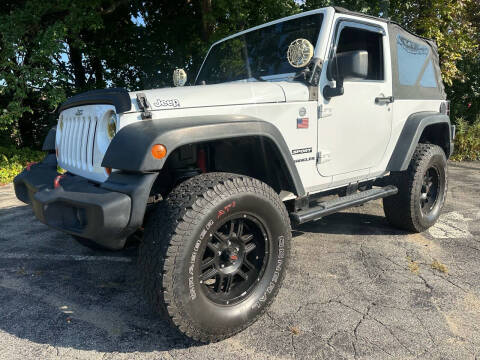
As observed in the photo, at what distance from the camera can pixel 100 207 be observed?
5.81 feet

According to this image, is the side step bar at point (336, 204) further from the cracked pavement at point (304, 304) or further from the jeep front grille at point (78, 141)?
the jeep front grille at point (78, 141)

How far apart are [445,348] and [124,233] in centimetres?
192

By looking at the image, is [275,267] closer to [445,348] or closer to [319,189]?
[319,189]

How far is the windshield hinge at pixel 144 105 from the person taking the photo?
2.00 metres

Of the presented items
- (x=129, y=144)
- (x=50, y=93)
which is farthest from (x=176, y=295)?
(x=50, y=93)

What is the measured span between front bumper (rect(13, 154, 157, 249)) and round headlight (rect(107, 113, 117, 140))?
29 centimetres

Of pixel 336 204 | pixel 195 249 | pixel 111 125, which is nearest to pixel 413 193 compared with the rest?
pixel 336 204

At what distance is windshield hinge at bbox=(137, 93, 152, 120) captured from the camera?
200 cm

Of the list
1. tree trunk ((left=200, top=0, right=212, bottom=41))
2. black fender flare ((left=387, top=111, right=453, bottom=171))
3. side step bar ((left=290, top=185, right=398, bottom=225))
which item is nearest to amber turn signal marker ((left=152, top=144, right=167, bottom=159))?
side step bar ((left=290, top=185, right=398, bottom=225))

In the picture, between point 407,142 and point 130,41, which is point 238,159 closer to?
point 407,142

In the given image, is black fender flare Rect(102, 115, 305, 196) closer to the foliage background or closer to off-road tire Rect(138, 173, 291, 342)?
off-road tire Rect(138, 173, 291, 342)

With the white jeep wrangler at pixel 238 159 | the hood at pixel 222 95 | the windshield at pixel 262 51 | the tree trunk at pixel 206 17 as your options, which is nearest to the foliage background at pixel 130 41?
the tree trunk at pixel 206 17

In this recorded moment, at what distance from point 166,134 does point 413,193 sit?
2.82 meters

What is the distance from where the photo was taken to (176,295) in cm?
189
